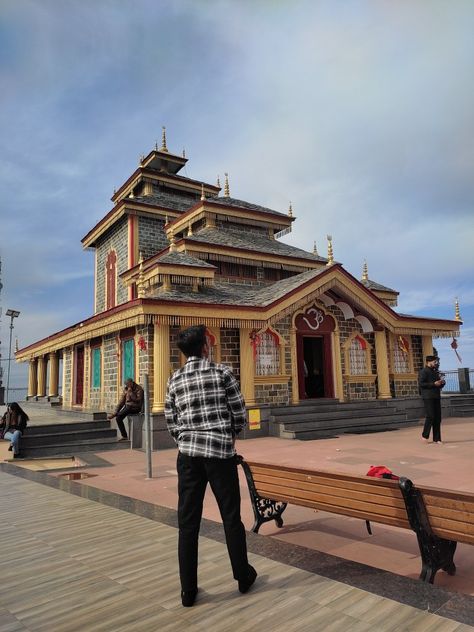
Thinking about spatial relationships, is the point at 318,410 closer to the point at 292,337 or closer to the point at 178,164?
the point at 292,337

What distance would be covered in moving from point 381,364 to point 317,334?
279cm

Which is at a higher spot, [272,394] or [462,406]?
[272,394]

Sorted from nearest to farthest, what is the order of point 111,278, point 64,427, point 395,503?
point 395,503 → point 64,427 → point 111,278

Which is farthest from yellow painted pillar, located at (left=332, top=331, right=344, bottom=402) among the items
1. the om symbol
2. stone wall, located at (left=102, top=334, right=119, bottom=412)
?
stone wall, located at (left=102, top=334, right=119, bottom=412)

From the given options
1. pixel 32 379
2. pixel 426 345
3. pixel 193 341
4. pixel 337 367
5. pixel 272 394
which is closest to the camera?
pixel 193 341

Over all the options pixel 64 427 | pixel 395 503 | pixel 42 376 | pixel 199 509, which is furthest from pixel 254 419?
pixel 42 376

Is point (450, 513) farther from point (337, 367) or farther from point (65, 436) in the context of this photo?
point (337, 367)

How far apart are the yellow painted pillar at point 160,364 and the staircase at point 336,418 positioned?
10.9 feet

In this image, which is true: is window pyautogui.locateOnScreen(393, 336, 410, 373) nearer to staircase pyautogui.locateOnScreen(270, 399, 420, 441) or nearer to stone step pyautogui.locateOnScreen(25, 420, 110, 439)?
staircase pyautogui.locateOnScreen(270, 399, 420, 441)

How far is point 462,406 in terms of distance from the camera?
58.8 ft

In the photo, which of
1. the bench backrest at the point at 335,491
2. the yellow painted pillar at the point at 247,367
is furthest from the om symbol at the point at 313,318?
the bench backrest at the point at 335,491

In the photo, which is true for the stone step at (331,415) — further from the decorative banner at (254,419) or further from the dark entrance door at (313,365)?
the dark entrance door at (313,365)

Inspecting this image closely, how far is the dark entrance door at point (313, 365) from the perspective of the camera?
17719 millimetres

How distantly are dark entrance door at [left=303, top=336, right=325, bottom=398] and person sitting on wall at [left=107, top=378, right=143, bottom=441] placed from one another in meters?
7.50
